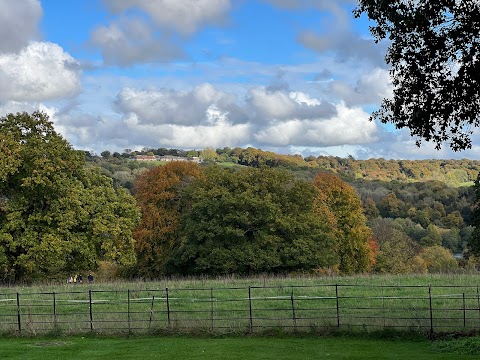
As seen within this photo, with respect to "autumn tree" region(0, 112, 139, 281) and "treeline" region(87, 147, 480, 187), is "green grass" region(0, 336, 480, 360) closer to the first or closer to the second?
"autumn tree" region(0, 112, 139, 281)

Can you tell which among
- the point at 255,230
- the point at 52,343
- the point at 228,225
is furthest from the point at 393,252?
the point at 52,343

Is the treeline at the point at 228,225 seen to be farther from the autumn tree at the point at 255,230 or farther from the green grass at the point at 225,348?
the green grass at the point at 225,348

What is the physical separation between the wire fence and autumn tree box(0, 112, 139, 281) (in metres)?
7.43

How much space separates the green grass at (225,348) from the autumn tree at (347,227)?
34.4 metres

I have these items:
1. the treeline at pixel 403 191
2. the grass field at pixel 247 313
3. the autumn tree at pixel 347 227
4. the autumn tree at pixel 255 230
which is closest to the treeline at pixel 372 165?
the treeline at pixel 403 191

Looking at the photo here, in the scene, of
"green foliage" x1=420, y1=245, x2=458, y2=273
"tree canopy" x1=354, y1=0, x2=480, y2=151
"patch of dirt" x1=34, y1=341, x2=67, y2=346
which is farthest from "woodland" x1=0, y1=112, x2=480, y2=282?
"tree canopy" x1=354, y1=0, x2=480, y2=151

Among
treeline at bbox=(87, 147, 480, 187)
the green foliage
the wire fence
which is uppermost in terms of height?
treeline at bbox=(87, 147, 480, 187)

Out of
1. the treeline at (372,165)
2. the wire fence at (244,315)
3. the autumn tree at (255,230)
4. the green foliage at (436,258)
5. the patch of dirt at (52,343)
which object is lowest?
the green foliage at (436,258)

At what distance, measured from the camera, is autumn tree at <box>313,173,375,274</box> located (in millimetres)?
55719

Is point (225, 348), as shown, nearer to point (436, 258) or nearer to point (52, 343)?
point (52, 343)

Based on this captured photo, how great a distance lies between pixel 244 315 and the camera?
24875 mm

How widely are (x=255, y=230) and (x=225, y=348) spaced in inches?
1044

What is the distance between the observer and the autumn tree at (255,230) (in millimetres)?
43406

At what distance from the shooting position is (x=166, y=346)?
1970 cm
